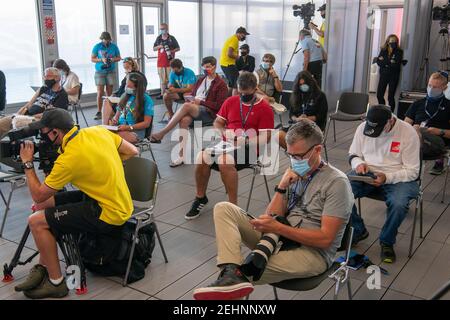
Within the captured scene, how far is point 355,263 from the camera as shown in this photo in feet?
10.1

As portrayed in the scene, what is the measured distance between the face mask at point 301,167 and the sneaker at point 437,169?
3.50 metres

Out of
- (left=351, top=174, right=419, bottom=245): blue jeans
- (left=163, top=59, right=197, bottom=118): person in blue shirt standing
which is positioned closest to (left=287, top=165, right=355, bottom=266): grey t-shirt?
(left=351, top=174, right=419, bottom=245): blue jeans

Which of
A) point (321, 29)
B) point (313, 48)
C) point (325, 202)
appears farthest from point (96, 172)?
point (321, 29)

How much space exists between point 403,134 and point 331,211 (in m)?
1.43

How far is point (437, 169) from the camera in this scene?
17.3 feet

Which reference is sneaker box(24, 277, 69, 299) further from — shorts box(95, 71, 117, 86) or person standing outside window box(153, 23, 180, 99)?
person standing outside window box(153, 23, 180, 99)

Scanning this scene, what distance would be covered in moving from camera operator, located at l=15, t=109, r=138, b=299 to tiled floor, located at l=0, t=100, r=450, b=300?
182 millimetres

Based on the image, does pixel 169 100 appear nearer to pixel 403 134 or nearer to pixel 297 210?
pixel 403 134

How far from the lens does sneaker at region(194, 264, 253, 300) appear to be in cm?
199

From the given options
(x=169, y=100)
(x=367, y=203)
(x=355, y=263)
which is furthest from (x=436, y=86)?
(x=169, y=100)

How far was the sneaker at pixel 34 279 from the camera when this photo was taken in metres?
2.72

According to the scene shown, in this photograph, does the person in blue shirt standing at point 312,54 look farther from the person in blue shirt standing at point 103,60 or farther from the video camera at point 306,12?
the person in blue shirt standing at point 103,60

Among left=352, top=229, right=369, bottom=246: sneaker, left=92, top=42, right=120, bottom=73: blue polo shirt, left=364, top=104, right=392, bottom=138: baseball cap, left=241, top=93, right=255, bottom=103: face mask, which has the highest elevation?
left=92, top=42, right=120, bottom=73: blue polo shirt

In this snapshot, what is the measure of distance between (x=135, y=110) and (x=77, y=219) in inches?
90.4
